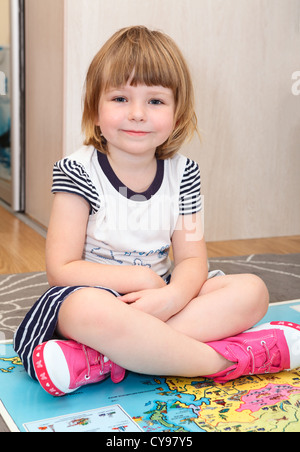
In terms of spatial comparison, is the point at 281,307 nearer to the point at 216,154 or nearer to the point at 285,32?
the point at 216,154

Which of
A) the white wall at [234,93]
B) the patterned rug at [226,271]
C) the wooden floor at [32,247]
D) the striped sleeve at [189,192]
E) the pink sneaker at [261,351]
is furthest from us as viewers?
the white wall at [234,93]

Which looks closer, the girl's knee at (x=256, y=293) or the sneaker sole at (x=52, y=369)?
the sneaker sole at (x=52, y=369)

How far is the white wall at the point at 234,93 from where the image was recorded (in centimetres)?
164

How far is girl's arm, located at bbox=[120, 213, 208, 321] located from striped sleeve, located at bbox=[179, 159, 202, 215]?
0.01m

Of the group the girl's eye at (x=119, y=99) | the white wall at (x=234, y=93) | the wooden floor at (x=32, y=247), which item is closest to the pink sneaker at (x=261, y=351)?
the girl's eye at (x=119, y=99)

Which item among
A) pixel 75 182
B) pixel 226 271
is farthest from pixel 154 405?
pixel 226 271

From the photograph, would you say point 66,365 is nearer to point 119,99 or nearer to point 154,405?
point 154,405

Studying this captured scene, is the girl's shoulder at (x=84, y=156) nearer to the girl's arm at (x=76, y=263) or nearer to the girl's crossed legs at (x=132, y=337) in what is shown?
the girl's arm at (x=76, y=263)

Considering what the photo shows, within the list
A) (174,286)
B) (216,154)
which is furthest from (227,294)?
(216,154)

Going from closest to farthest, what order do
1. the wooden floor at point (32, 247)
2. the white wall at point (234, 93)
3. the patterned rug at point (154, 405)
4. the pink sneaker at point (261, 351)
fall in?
the patterned rug at point (154, 405) < the pink sneaker at point (261, 351) < the wooden floor at point (32, 247) < the white wall at point (234, 93)

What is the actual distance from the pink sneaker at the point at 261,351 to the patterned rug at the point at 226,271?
37 cm

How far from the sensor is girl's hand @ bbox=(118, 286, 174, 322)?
2.92ft

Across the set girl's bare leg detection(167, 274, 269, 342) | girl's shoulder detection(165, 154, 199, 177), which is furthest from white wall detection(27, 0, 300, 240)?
girl's bare leg detection(167, 274, 269, 342)

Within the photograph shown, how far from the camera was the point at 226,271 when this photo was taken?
1.52 metres
